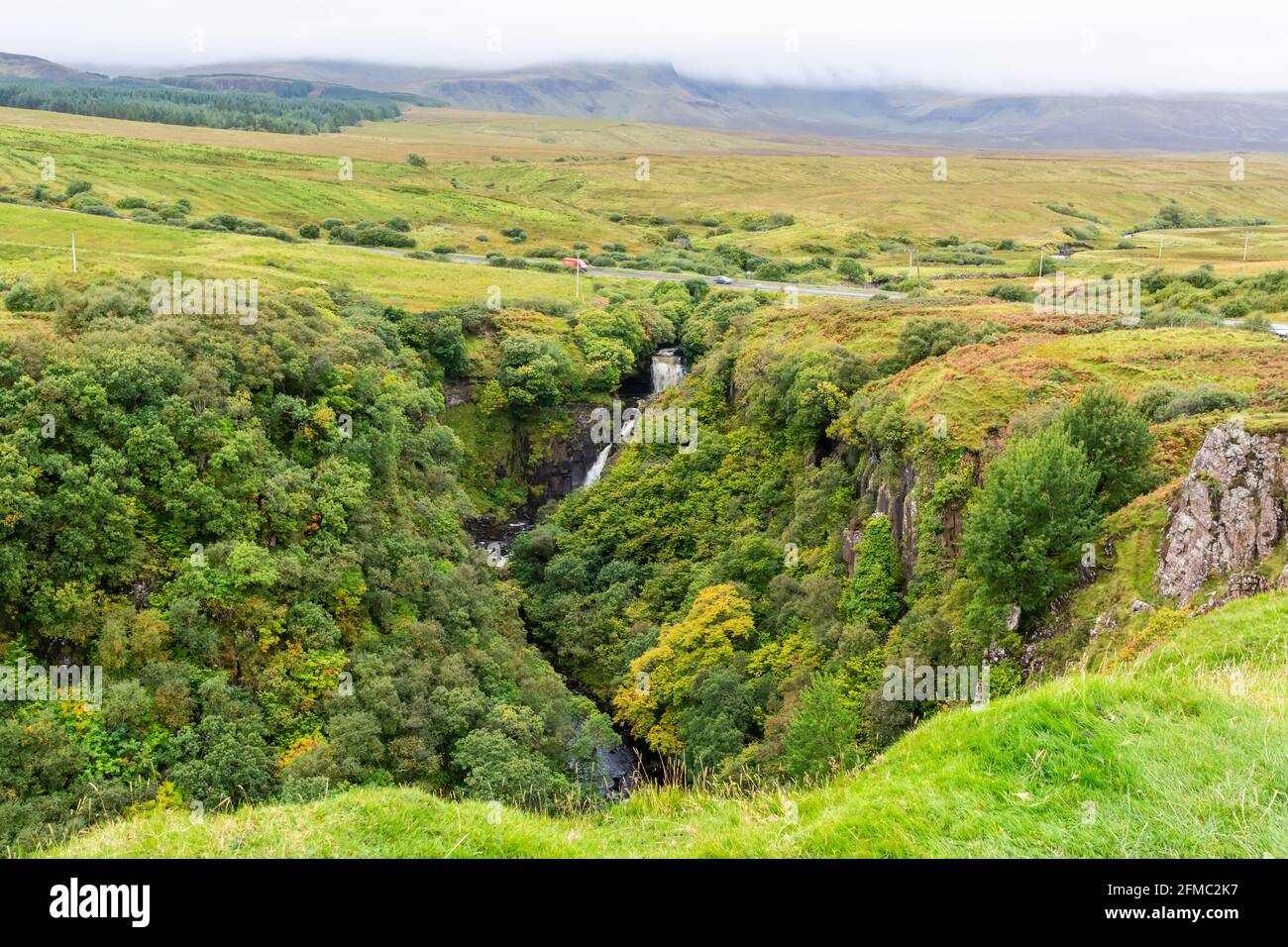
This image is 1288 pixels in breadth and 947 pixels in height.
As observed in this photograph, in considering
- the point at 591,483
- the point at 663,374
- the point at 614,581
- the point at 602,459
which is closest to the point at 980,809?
the point at 614,581

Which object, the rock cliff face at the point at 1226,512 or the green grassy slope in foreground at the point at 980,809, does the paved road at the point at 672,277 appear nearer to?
the rock cliff face at the point at 1226,512

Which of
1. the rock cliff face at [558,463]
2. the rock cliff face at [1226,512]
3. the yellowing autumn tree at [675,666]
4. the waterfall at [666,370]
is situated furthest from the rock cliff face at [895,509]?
the waterfall at [666,370]

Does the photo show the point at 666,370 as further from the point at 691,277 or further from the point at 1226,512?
the point at 1226,512

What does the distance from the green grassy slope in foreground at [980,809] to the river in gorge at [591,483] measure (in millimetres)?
23305

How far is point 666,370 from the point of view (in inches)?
2835

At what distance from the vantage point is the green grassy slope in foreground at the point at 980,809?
8.12m

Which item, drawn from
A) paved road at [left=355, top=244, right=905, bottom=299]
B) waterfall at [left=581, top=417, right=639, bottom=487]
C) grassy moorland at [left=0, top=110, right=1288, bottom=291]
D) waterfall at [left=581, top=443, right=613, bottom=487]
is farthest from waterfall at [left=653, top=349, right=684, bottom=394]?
grassy moorland at [left=0, top=110, right=1288, bottom=291]

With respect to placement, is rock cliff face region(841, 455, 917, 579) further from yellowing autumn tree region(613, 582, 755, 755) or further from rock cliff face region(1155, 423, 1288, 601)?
rock cliff face region(1155, 423, 1288, 601)

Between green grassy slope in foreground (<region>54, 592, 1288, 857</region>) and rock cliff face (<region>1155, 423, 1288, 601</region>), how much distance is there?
11428 mm

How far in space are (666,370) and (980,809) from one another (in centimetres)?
6448

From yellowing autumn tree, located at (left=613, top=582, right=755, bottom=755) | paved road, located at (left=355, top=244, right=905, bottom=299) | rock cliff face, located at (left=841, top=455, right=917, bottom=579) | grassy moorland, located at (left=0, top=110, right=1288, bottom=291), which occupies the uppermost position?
grassy moorland, located at (left=0, top=110, right=1288, bottom=291)

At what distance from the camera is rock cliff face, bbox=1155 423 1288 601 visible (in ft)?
69.3

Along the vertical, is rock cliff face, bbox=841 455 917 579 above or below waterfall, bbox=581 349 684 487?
below
